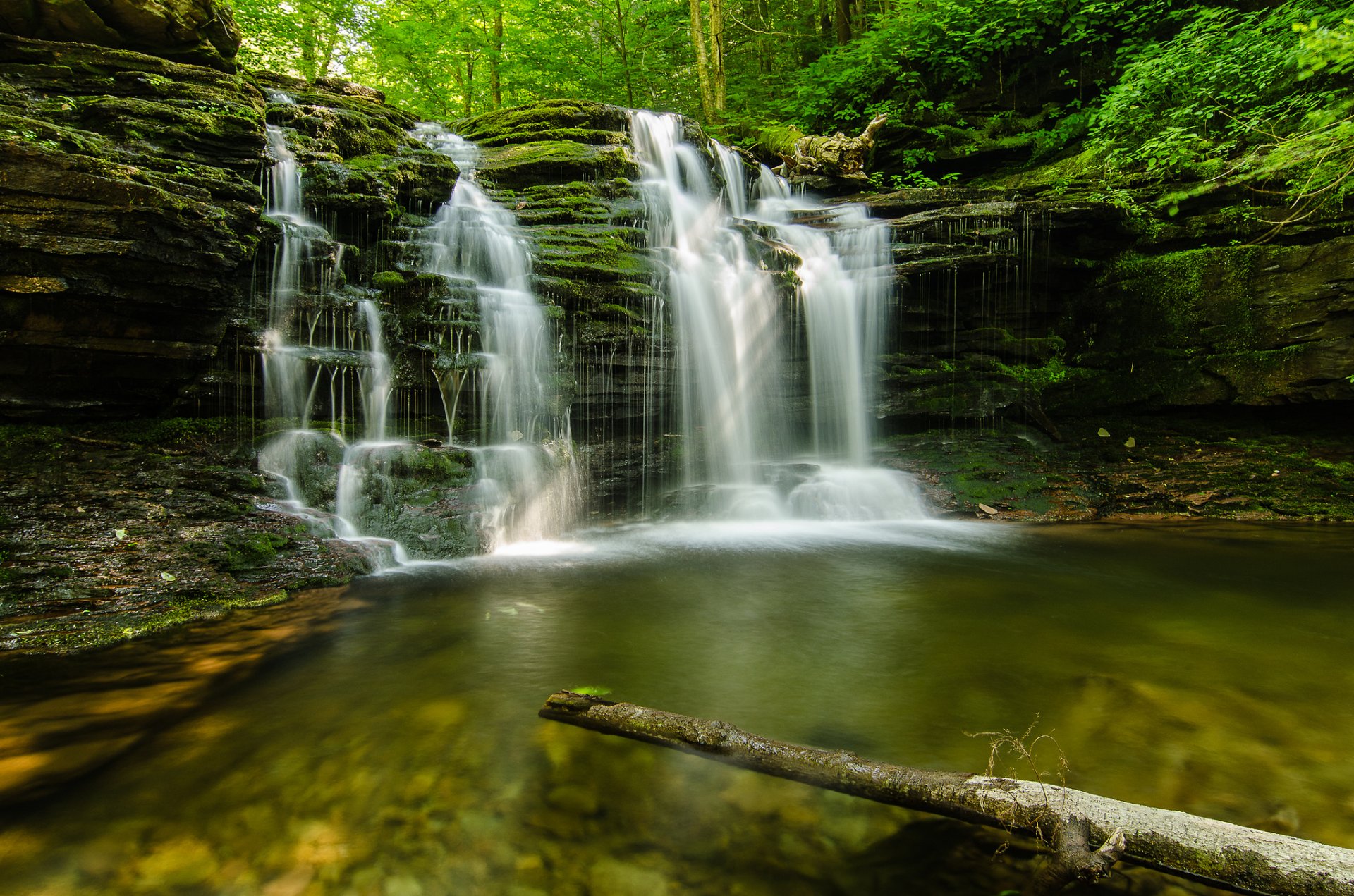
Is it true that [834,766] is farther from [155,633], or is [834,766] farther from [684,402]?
[684,402]

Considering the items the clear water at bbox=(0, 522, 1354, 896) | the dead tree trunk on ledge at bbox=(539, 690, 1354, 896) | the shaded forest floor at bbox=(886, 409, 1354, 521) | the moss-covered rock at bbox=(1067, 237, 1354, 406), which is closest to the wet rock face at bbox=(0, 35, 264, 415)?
the clear water at bbox=(0, 522, 1354, 896)

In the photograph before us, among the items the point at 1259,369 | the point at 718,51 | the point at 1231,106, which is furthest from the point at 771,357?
the point at 718,51

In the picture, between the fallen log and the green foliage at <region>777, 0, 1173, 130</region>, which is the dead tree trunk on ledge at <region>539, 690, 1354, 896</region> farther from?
the green foliage at <region>777, 0, 1173, 130</region>

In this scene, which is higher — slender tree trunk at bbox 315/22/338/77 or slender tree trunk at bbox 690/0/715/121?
slender tree trunk at bbox 315/22/338/77

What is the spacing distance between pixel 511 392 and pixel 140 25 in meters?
6.77

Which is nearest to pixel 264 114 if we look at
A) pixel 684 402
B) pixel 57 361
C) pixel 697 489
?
pixel 57 361

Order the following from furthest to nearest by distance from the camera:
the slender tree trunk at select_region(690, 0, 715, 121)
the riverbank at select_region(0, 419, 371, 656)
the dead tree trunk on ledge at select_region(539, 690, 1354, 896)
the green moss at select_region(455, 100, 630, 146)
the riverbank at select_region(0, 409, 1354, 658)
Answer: the slender tree trunk at select_region(690, 0, 715, 121) < the green moss at select_region(455, 100, 630, 146) < the riverbank at select_region(0, 409, 1354, 658) < the riverbank at select_region(0, 419, 371, 656) < the dead tree trunk on ledge at select_region(539, 690, 1354, 896)

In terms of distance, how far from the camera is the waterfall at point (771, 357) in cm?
944

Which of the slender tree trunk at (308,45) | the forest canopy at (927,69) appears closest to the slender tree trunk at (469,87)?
the forest canopy at (927,69)

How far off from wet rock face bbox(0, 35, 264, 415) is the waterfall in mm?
5428

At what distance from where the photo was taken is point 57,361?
5.96 meters

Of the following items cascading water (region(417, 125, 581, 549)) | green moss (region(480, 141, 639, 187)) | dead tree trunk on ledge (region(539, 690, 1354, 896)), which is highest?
green moss (region(480, 141, 639, 187))

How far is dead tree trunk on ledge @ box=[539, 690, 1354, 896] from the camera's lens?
5.46ft

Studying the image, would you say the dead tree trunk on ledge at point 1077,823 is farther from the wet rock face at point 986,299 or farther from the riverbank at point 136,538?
the wet rock face at point 986,299
